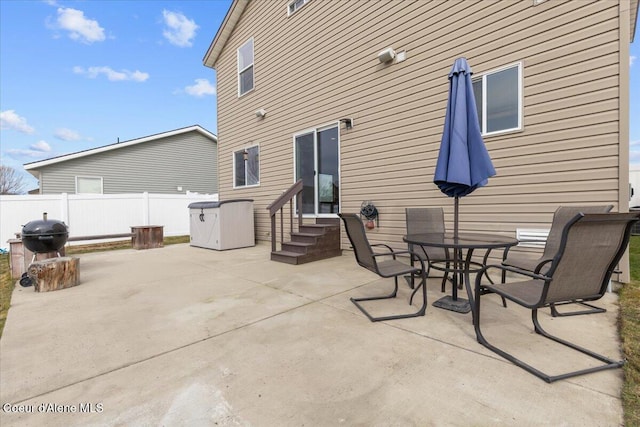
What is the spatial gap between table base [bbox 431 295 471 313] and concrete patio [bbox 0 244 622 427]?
83 millimetres

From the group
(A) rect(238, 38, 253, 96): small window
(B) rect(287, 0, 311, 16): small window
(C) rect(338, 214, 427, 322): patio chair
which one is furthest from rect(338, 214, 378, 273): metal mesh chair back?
(A) rect(238, 38, 253, 96): small window

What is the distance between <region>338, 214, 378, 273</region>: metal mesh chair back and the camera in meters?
2.75

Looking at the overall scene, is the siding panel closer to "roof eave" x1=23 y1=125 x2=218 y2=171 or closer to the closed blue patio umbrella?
the closed blue patio umbrella

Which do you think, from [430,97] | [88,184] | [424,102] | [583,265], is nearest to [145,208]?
[88,184]

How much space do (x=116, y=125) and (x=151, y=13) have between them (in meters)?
11.1

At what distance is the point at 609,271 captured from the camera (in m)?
1.93

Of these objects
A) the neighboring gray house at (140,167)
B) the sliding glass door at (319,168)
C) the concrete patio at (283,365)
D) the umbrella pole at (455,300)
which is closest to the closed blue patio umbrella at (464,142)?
the umbrella pole at (455,300)

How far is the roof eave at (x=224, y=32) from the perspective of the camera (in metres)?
8.70

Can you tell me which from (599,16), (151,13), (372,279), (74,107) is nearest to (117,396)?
(372,279)

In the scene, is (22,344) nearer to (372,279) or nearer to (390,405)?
(390,405)

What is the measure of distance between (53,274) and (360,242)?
159 inches

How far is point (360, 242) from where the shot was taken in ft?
9.56

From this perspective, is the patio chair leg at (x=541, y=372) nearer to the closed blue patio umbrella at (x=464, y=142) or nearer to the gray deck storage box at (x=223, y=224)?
the closed blue patio umbrella at (x=464, y=142)

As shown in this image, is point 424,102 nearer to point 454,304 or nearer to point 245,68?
point 454,304
